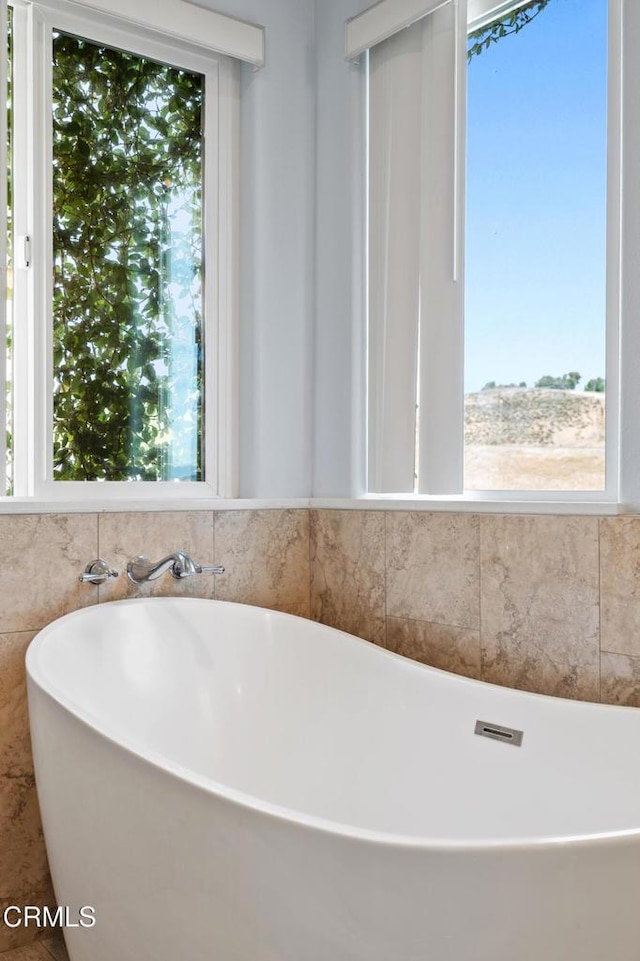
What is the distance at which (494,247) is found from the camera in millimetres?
2025

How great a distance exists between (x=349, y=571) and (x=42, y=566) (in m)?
0.85

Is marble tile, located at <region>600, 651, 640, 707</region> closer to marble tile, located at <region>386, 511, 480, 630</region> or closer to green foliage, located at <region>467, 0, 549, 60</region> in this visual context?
marble tile, located at <region>386, 511, 480, 630</region>

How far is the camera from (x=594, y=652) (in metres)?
1.65

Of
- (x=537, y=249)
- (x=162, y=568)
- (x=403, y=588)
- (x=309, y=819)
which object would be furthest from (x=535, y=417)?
(x=309, y=819)

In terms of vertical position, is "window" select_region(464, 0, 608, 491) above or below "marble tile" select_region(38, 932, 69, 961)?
above

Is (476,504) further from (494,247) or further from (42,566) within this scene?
(42,566)

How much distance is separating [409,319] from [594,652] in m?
1.00

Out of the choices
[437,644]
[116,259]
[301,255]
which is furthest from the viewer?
[301,255]

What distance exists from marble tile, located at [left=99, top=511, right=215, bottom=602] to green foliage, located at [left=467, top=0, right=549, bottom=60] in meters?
1.42

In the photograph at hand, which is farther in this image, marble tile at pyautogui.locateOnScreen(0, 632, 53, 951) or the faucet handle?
the faucet handle

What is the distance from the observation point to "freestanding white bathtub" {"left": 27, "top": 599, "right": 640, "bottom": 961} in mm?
895

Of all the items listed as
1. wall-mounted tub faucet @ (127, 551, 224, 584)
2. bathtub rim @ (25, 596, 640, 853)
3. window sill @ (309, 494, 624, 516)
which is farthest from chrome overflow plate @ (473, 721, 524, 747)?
wall-mounted tub faucet @ (127, 551, 224, 584)

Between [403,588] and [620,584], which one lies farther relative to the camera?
[403,588]

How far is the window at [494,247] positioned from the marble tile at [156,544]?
521mm
